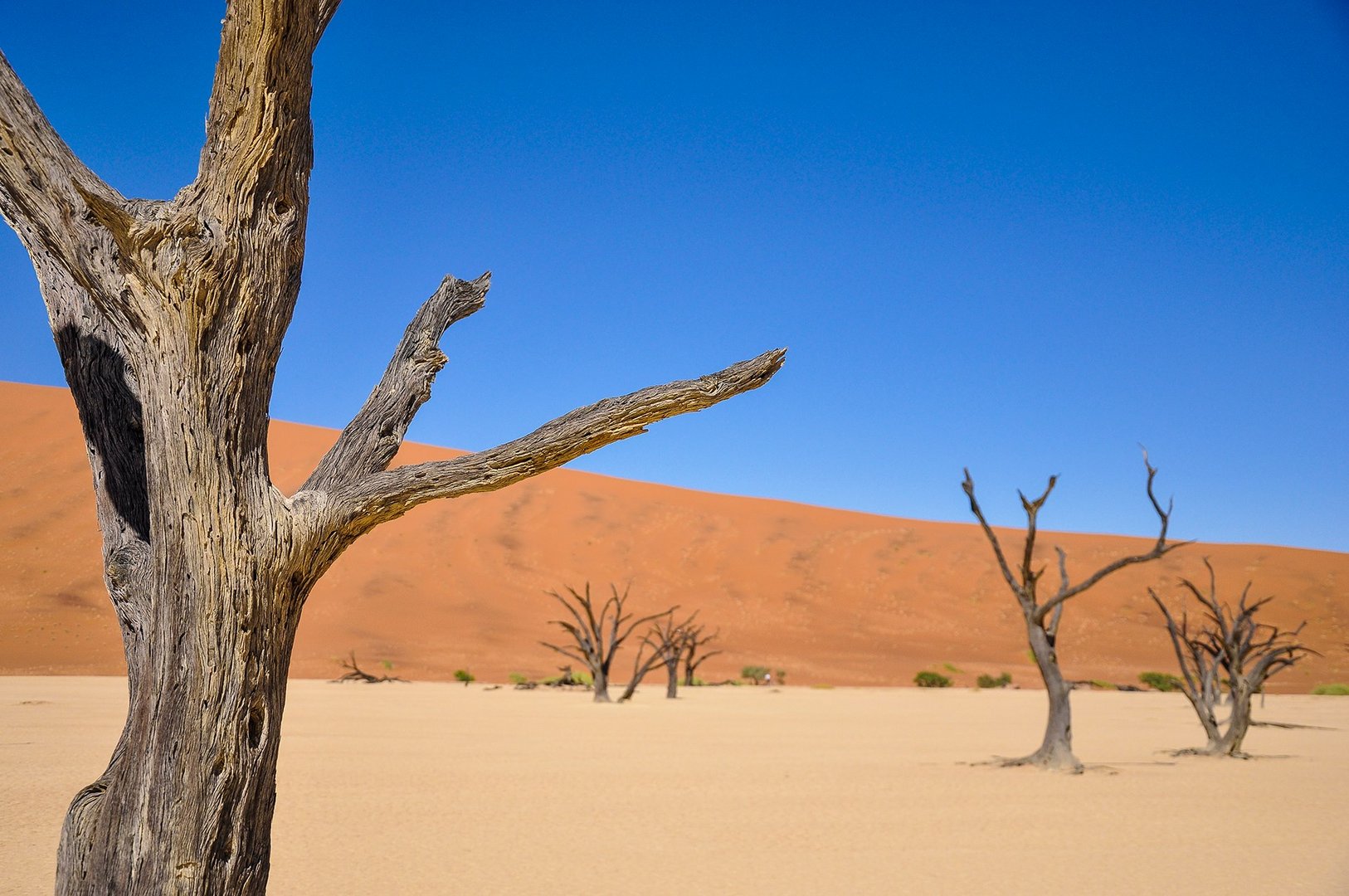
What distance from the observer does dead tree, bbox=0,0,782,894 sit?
320cm

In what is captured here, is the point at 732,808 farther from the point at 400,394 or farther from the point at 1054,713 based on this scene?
the point at 400,394

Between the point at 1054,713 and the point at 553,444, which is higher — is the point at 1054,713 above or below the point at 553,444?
below

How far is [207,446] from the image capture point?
130 inches

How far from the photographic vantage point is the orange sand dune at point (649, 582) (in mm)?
36594

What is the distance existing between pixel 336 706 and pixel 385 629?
20.9 m

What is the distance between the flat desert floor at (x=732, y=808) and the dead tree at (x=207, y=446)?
300 centimetres

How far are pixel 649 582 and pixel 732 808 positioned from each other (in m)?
43.0

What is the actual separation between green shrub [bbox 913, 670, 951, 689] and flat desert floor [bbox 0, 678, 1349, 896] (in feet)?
53.0

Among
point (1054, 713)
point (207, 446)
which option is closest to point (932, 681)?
point (1054, 713)

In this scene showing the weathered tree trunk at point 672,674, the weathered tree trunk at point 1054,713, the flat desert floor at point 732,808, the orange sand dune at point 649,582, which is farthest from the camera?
the orange sand dune at point 649,582

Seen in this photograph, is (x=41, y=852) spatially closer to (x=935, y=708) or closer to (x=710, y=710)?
(x=710, y=710)

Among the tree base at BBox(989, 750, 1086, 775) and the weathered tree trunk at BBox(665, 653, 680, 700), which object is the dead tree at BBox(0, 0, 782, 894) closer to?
the tree base at BBox(989, 750, 1086, 775)

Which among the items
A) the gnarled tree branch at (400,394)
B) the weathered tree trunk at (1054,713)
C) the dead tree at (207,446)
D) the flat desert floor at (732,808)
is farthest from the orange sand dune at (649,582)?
the dead tree at (207,446)

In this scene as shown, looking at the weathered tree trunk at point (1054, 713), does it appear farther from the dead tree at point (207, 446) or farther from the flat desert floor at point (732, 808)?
the dead tree at point (207, 446)
